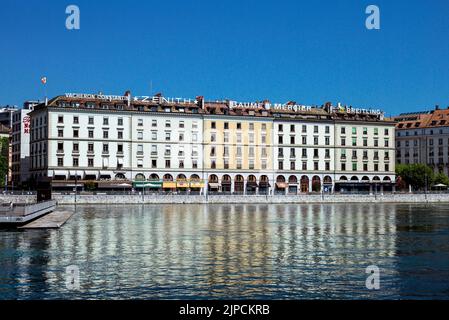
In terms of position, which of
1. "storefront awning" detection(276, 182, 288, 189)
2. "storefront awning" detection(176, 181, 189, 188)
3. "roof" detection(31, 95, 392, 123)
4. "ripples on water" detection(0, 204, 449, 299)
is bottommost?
"ripples on water" detection(0, 204, 449, 299)

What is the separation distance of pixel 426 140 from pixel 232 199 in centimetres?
7073

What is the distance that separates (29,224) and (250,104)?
7998cm

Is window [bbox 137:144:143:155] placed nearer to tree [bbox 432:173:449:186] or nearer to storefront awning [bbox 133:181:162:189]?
storefront awning [bbox 133:181:162:189]

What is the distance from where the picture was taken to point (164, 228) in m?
51.6

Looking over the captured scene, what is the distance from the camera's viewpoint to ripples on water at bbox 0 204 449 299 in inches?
939

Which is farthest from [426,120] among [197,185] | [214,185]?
[197,185]

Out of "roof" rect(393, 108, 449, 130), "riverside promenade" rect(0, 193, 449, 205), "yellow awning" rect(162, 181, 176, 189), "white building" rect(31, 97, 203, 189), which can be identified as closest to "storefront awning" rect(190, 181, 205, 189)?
"white building" rect(31, 97, 203, 189)

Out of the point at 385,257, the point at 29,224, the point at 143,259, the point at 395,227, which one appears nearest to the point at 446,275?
the point at 385,257

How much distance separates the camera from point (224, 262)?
31.0 meters

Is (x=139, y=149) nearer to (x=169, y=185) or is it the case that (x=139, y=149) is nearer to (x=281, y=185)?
(x=169, y=185)

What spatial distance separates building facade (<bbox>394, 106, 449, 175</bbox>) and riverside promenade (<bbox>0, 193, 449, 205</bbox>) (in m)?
38.2
